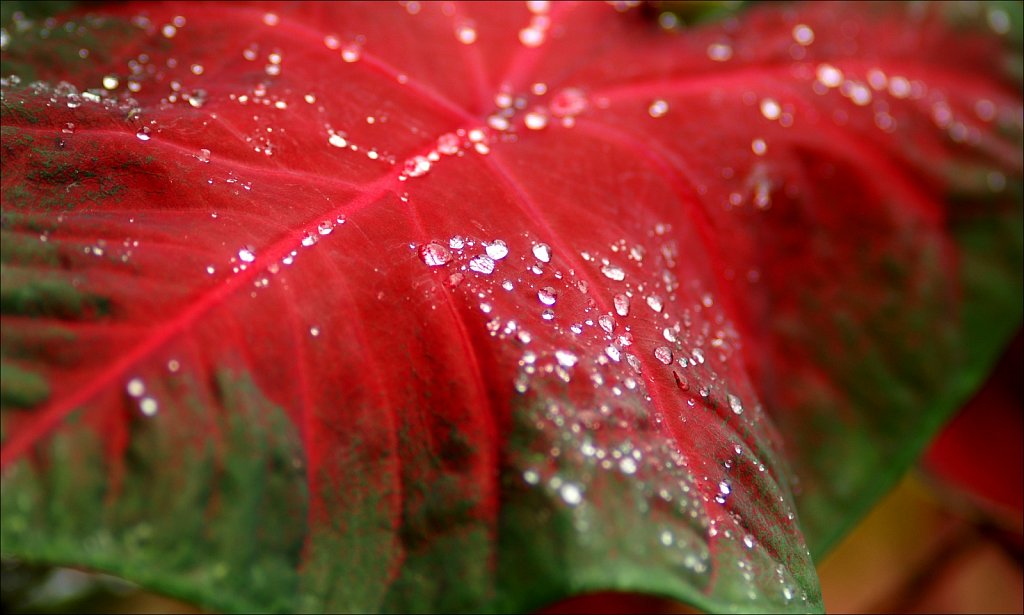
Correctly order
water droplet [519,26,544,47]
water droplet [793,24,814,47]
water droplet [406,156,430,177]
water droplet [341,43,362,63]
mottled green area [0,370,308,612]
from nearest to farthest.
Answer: mottled green area [0,370,308,612] < water droplet [406,156,430,177] < water droplet [341,43,362,63] < water droplet [519,26,544,47] < water droplet [793,24,814,47]

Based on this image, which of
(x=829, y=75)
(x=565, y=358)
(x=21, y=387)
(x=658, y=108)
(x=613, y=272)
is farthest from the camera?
(x=829, y=75)

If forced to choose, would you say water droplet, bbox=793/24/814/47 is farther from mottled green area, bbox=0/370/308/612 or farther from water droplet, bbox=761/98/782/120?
mottled green area, bbox=0/370/308/612

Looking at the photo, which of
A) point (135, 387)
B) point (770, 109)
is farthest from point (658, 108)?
point (135, 387)

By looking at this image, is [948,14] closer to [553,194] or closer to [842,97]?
[842,97]

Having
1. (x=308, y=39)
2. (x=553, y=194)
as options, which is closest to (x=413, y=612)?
(x=553, y=194)

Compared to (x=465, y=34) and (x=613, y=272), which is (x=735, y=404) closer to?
(x=613, y=272)

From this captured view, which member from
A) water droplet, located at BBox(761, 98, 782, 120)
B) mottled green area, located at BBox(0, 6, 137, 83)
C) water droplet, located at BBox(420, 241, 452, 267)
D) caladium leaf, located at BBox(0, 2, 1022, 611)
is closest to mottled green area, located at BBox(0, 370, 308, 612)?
caladium leaf, located at BBox(0, 2, 1022, 611)

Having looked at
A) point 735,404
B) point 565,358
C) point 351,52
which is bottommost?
point 735,404

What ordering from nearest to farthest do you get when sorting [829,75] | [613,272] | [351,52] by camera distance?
[613,272] < [351,52] < [829,75]
